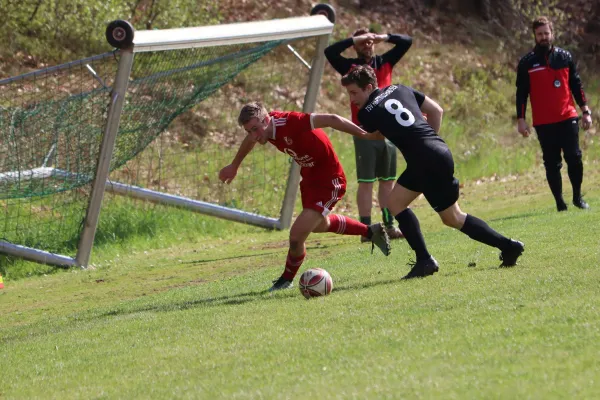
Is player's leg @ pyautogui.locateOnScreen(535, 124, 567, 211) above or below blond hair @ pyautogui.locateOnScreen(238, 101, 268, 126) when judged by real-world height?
below

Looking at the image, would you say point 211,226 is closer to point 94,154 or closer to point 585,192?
point 94,154

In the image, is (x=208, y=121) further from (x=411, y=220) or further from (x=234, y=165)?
(x=411, y=220)

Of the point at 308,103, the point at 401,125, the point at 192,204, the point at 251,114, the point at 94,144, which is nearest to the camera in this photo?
the point at 401,125

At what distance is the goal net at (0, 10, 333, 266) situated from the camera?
40.4ft

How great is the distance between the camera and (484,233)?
329 inches

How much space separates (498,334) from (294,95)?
14420 mm

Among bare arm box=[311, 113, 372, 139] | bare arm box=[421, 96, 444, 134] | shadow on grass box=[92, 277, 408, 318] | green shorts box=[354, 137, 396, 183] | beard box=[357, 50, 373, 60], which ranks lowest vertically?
shadow on grass box=[92, 277, 408, 318]

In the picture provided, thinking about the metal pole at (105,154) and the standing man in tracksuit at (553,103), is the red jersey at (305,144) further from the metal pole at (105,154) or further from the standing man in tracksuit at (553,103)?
the standing man in tracksuit at (553,103)

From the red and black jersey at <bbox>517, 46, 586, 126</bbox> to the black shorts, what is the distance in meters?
4.67

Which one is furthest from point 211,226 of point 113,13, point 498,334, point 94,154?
point 498,334

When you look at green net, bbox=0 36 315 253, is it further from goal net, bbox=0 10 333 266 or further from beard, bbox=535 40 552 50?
beard, bbox=535 40 552 50

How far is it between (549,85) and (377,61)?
2.13 metres

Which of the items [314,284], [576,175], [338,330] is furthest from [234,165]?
[576,175]

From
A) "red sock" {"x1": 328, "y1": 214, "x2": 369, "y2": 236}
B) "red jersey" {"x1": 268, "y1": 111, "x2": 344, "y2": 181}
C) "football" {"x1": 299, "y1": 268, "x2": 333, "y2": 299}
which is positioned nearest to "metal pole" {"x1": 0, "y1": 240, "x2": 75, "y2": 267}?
"red sock" {"x1": 328, "y1": 214, "x2": 369, "y2": 236}
